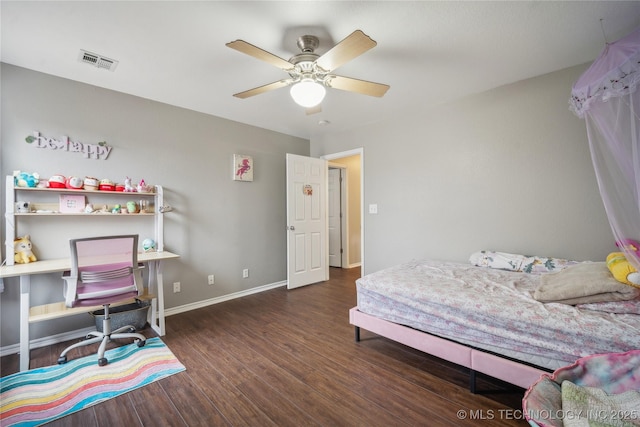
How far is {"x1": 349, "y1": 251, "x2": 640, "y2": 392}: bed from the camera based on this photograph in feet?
4.92

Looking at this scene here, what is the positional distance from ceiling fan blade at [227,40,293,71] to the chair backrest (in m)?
1.75

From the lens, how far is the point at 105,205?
274cm

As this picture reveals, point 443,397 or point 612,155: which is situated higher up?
point 612,155

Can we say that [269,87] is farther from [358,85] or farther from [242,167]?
[242,167]

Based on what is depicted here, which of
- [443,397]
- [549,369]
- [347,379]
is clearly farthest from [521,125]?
[347,379]

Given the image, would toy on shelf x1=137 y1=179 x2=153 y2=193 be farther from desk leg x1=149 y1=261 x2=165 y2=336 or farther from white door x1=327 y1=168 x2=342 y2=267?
white door x1=327 y1=168 x2=342 y2=267

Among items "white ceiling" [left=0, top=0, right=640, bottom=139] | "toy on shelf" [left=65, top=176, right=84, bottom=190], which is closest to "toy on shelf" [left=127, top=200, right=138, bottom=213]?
"toy on shelf" [left=65, top=176, right=84, bottom=190]

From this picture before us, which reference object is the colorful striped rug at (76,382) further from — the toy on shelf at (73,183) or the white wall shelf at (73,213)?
the toy on shelf at (73,183)

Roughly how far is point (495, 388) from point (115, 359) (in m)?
2.89

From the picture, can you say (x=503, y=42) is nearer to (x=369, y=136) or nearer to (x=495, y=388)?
(x=369, y=136)

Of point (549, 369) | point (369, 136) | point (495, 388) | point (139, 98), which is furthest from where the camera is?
point (369, 136)

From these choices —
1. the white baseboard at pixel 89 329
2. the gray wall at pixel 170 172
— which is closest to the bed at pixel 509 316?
the white baseboard at pixel 89 329

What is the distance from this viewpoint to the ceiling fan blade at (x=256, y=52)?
152 centimetres

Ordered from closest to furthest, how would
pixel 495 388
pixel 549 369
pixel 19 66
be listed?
pixel 549 369
pixel 495 388
pixel 19 66
